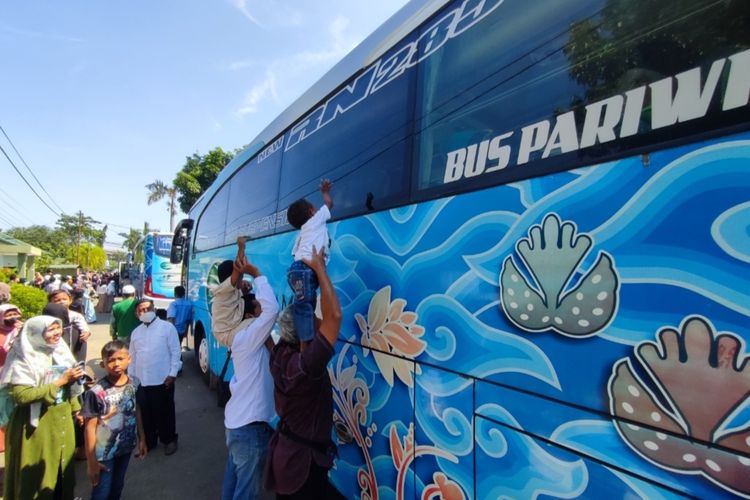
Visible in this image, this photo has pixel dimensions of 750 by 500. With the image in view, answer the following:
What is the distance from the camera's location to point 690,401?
107 cm

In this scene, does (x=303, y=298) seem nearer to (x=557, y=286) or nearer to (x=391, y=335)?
(x=391, y=335)

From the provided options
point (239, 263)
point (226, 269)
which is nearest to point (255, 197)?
point (226, 269)

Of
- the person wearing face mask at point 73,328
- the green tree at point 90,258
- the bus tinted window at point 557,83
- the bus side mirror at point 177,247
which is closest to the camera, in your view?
the bus tinted window at point 557,83

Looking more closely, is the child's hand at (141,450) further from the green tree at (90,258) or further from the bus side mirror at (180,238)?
the green tree at (90,258)

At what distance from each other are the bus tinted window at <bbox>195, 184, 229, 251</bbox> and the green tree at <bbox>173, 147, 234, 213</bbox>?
1744cm

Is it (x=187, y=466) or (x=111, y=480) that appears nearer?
(x=111, y=480)

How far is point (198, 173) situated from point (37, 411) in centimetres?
2309

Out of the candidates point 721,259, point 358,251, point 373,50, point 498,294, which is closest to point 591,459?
point 498,294

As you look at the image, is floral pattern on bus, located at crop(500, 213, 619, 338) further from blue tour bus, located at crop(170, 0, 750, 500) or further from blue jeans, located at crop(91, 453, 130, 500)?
blue jeans, located at crop(91, 453, 130, 500)

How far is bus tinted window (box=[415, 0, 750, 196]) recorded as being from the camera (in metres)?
1.14

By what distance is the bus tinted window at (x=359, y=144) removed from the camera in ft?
7.45

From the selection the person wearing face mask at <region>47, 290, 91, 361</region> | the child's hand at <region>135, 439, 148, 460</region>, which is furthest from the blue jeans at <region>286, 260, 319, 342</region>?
the person wearing face mask at <region>47, 290, 91, 361</region>

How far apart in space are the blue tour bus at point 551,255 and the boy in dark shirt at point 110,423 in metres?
1.69

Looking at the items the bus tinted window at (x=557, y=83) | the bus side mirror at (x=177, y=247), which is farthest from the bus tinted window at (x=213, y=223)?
the bus tinted window at (x=557, y=83)
